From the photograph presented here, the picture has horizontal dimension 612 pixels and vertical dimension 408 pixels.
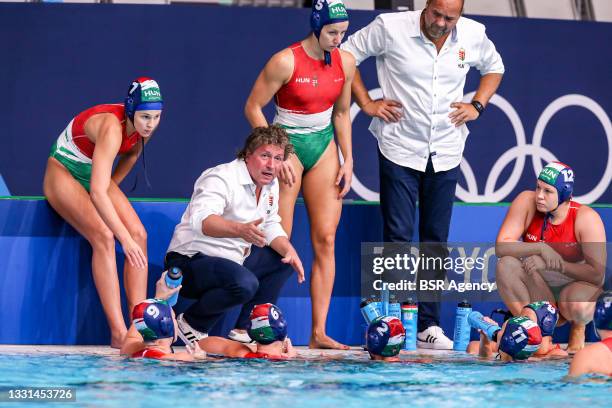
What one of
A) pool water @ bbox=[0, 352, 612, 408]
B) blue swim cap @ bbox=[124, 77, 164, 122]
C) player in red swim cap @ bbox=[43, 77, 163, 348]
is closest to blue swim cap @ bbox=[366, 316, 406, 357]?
pool water @ bbox=[0, 352, 612, 408]

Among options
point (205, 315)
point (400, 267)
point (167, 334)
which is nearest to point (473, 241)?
point (400, 267)

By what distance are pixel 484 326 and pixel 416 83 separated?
5.45 ft

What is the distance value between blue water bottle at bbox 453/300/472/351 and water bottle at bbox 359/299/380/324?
0.56 m

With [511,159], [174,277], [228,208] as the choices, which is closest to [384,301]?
[228,208]

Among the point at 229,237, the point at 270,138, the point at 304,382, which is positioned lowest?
the point at 304,382

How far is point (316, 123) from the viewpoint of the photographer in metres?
7.04

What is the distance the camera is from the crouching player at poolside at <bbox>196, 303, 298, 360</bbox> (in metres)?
6.19

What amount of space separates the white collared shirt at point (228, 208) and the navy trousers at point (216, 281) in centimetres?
8

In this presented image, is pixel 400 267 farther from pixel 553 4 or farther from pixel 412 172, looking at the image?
pixel 553 4

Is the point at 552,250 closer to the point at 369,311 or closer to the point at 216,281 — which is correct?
the point at 369,311

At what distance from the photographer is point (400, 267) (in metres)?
7.22

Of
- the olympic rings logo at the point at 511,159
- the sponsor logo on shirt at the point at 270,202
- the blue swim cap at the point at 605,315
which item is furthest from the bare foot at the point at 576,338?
the olympic rings logo at the point at 511,159

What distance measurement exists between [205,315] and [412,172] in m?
1.65

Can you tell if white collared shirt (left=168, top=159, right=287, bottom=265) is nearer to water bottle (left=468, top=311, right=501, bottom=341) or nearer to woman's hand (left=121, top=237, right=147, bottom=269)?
woman's hand (left=121, top=237, right=147, bottom=269)
